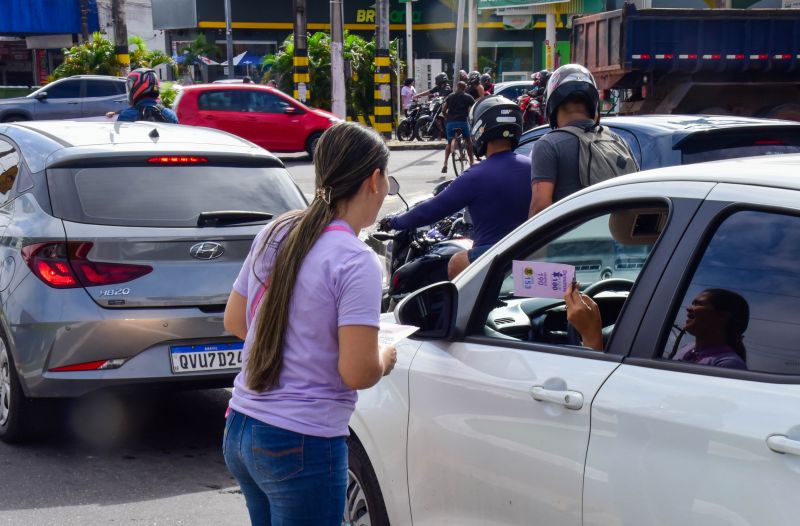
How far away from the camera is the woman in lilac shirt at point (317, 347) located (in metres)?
2.77

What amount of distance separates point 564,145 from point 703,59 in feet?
43.7

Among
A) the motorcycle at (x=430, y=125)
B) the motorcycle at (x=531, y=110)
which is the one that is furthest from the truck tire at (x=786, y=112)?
the motorcycle at (x=430, y=125)

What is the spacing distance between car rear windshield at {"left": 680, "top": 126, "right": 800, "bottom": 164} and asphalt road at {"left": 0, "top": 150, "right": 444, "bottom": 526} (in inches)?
121

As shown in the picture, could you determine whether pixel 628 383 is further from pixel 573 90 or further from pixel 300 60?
pixel 300 60

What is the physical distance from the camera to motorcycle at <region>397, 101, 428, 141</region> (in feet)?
98.7

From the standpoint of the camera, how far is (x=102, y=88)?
89.1ft

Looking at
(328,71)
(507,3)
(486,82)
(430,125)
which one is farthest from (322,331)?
(507,3)

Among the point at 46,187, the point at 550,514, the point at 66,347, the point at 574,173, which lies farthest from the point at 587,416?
the point at 46,187

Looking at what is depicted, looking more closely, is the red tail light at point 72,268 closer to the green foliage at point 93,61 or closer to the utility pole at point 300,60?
the utility pole at point 300,60

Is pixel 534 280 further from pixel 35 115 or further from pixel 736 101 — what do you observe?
pixel 35 115

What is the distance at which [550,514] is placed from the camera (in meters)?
2.99

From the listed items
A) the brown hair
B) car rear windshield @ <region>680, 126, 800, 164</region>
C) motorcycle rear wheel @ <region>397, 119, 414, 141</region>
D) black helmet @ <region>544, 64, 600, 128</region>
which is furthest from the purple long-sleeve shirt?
motorcycle rear wheel @ <region>397, 119, 414, 141</region>

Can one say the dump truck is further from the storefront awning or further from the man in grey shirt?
the storefront awning

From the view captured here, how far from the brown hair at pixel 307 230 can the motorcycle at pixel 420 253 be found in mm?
3596
